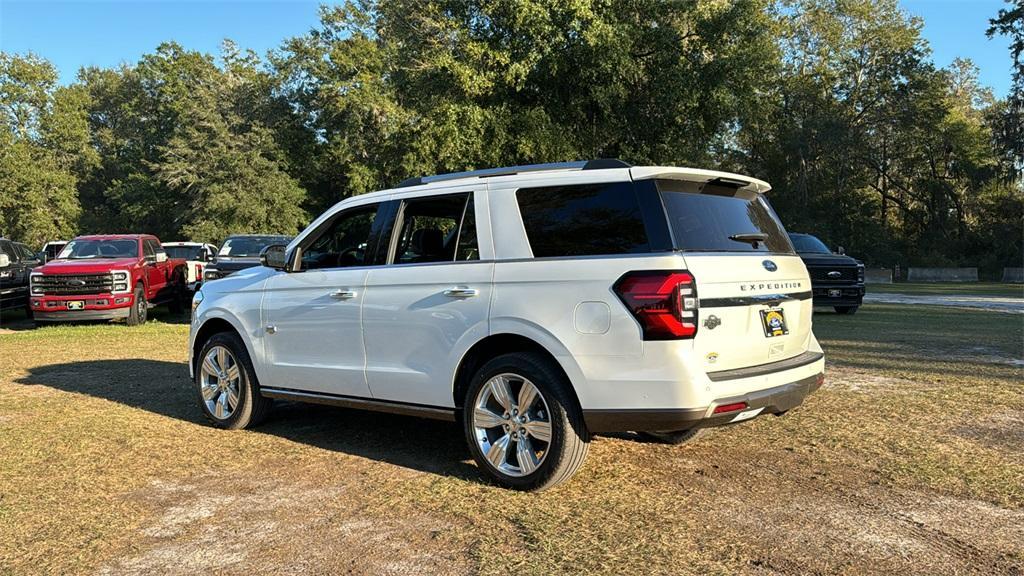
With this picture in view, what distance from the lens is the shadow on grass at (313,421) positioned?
17.8 feet

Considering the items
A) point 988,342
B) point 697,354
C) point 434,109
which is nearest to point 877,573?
point 697,354

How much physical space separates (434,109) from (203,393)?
18930 mm

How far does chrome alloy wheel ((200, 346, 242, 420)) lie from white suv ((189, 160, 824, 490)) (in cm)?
77

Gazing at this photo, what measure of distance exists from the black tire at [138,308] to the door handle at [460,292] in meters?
Result: 12.2

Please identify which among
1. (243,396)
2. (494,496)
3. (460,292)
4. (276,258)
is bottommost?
(494,496)

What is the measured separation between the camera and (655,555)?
3.57 m

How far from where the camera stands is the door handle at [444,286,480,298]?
15.5ft

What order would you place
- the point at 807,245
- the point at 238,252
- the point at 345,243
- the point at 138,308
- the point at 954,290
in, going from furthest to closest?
the point at 954,290, the point at 807,245, the point at 238,252, the point at 138,308, the point at 345,243

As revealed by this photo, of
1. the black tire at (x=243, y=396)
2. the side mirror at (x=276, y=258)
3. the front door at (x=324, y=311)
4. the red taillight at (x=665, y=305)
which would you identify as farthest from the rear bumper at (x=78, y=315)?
the red taillight at (x=665, y=305)

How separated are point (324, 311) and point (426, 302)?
3.43 feet

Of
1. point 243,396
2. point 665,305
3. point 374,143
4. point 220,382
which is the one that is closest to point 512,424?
point 665,305

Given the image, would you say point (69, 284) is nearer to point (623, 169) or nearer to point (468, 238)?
point (468, 238)

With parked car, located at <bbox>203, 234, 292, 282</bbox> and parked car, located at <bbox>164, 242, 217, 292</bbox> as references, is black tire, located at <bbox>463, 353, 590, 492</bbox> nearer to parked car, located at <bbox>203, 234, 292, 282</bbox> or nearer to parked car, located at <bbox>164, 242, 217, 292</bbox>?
parked car, located at <bbox>203, 234, 292, 282</bbox>

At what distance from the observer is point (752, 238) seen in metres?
4.75
